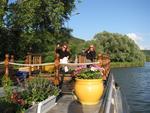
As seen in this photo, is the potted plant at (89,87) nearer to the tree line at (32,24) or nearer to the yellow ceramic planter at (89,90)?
the yellow ceramic planter at (89,90)

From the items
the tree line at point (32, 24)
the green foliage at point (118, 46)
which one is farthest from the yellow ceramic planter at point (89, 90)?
the green foliage at point (118, 46)

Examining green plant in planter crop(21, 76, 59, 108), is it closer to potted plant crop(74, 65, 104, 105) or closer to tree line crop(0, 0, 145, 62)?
potted plant crop(74, 65, 104, 105)

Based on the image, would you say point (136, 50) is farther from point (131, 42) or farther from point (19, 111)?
point (19, 111)

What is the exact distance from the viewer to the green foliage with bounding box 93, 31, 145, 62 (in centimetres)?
10350

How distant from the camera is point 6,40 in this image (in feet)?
97.2

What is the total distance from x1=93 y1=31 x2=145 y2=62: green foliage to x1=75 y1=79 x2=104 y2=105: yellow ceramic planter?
89628mm

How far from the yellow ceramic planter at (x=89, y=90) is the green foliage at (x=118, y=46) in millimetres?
89628

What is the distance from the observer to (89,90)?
10.8m

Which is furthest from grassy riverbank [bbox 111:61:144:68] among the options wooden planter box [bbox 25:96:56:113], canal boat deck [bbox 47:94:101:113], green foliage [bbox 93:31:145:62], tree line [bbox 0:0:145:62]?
wooden planter box [bbox 25:96:56:113]

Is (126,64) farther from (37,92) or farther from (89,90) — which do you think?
(37,92)

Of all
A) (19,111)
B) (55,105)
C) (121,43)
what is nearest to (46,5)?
(55,105)

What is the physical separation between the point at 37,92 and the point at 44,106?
63cm

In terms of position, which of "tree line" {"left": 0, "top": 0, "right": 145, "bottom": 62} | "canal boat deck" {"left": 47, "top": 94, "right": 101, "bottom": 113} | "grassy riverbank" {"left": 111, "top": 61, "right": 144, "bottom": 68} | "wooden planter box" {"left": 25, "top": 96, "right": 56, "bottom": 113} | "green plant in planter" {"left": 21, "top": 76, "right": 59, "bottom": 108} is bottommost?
"canal boat deck" {"left": 47, "top": 94, "right": 101, "bottom": 113}

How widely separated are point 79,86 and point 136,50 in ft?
325
